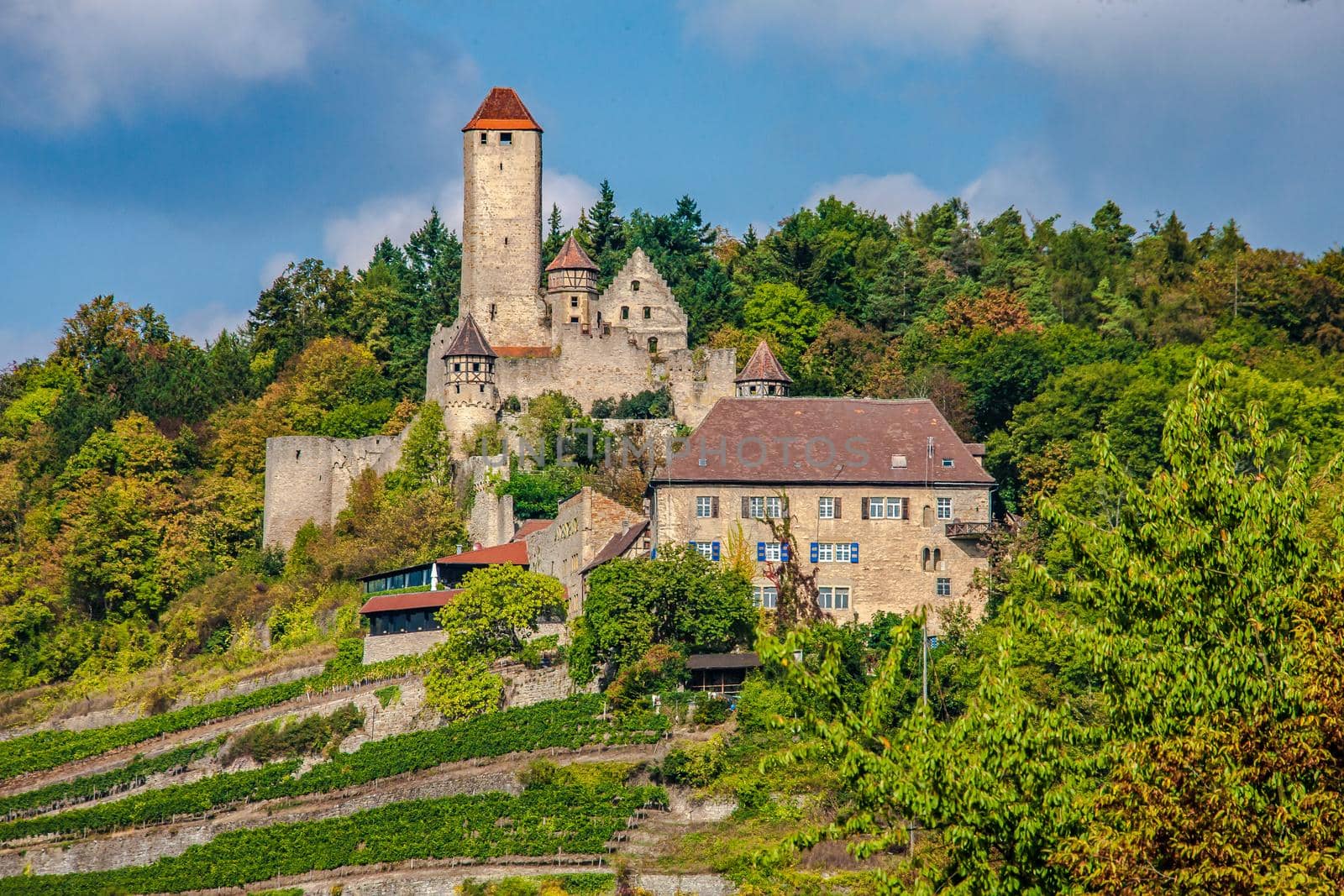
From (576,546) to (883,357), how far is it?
2024 centimetres

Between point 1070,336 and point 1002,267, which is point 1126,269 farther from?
point 1070,336

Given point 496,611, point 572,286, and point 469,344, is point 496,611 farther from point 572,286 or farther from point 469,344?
point 572,286

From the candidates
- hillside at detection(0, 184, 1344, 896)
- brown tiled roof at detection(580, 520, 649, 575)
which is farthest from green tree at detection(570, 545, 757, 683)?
brown tiled roof at detection(580, 520, 649, 575)

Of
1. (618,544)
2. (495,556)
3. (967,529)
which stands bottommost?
(495,556)

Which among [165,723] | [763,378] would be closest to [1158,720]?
[165,723]

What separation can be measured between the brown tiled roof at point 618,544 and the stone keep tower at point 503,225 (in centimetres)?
2044

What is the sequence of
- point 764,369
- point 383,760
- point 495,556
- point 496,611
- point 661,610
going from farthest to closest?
point 764,369
point 495,556
point 496,611
point 383,760
point 661,610

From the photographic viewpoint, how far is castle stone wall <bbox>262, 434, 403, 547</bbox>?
2729 inches

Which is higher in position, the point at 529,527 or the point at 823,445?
the point at 823,445

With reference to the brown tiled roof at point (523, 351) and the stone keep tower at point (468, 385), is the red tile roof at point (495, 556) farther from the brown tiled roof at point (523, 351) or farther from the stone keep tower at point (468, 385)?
the brown tiled roof at point (523, 351)

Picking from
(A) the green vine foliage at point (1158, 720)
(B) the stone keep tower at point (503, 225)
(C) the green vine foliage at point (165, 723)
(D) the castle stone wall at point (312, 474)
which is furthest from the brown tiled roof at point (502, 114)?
(A) the green vine foliage at point (1158, 720)

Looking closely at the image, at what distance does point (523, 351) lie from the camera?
7406 cm

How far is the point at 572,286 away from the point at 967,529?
90.3ft

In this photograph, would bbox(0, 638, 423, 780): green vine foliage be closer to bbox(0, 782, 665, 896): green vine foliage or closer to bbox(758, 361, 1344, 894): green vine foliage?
bbox(0, 782, 665, 896): green vine foliage
